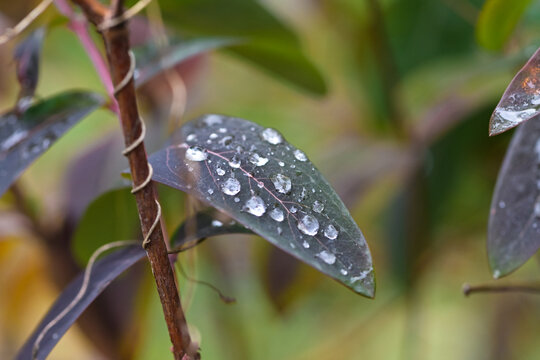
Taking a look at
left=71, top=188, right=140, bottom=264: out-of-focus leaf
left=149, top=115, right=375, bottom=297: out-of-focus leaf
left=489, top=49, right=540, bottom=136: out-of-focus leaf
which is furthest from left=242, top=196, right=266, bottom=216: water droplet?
left=71, top=188, right=140, bottom=264: out-of-focus leaf

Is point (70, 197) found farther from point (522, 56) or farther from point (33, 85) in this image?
point (522, 56)

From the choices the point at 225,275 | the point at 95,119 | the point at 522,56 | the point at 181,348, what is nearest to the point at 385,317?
the point at 225,275

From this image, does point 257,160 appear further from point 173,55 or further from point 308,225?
point 173,55

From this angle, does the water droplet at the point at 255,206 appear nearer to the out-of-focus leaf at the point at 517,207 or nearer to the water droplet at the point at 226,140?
the water droplet at the point at 226,140

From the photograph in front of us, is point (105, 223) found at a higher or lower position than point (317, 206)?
lower

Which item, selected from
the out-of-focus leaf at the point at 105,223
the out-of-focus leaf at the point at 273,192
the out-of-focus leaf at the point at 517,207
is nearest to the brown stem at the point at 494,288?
the out-of-focus leaf at the point at 517,207

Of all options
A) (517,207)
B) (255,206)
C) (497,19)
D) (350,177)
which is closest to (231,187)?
Answer: (255,206)
